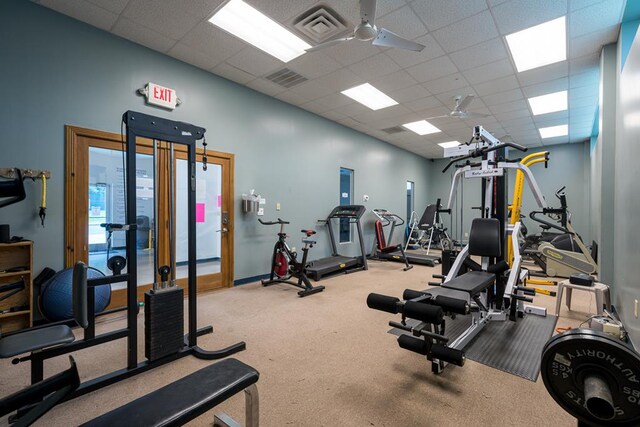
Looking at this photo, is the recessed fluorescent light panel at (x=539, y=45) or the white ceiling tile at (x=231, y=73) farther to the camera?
the white ceiling tile at (x=231, y=73)

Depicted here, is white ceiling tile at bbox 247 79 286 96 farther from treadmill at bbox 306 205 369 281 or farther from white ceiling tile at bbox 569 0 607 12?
white ceiling tile at bbox 569 0 607 12

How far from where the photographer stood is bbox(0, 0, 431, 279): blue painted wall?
2852mm

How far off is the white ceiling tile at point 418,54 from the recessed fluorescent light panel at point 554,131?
194 inches

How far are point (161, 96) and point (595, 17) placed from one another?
5.02m

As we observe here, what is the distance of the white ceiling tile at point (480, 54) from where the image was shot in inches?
139

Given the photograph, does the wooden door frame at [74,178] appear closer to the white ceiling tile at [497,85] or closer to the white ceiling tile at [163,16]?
the white ceiling tile at [163,16]

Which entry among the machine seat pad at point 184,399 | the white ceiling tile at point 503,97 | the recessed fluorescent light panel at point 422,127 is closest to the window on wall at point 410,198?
Result: the recessed fluorescent light panel at point 422,127

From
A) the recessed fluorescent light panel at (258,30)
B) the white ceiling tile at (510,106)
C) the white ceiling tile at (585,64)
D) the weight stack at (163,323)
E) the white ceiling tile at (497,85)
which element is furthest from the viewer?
the white ceiling tile at (510,106)

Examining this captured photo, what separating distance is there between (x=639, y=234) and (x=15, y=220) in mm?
5495

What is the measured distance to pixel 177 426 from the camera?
110 centimetres

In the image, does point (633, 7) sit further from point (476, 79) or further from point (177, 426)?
point (177, 426)

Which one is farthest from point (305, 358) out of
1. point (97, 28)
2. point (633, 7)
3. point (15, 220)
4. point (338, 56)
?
point (633, 7)

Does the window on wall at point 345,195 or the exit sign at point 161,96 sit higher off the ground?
the exit sign at point 161,96

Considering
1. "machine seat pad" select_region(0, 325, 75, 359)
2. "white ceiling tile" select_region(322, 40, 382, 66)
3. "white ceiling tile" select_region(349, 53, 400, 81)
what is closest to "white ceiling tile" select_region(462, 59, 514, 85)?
"white ceiling tile" select_region(349, 53, 400, 81)
